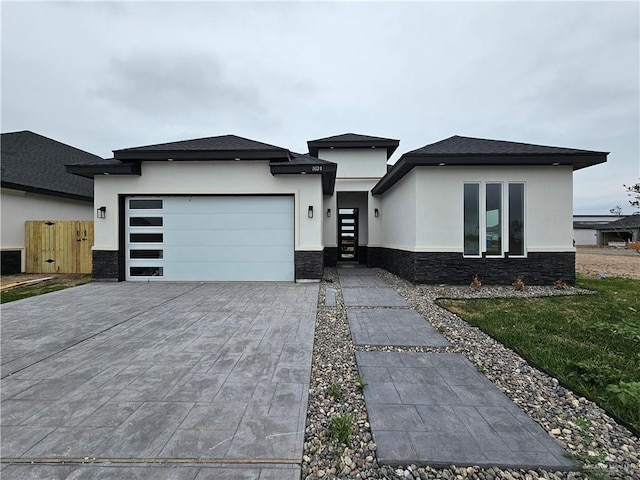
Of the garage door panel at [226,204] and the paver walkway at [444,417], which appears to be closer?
the paver walkway at [444,417]

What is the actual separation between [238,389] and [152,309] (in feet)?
12.3

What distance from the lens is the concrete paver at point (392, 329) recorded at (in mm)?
3824

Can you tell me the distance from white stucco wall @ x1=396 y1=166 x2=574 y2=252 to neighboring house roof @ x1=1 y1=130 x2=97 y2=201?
13044 millimetres

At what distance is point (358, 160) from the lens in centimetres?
1324

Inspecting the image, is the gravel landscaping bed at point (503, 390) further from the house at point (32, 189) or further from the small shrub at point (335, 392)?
the house at point (32, 189)

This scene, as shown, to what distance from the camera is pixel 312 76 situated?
1273cm

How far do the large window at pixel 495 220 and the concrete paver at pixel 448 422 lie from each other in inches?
214

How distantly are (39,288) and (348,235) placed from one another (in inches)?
467

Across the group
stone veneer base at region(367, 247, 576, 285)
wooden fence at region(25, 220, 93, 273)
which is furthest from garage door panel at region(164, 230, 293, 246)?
wooden fence at region(25, 220, 93, 273)

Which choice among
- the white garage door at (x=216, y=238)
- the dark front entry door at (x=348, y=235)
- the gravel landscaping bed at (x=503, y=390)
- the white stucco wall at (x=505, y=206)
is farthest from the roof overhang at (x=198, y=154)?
the dark front entry door at (x=348, y=235)

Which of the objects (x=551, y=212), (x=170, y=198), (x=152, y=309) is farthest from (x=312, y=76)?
(x=152, y=309)

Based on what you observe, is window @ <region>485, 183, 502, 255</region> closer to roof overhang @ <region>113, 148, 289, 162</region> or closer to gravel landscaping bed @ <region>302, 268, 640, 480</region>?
gravel landscaping bed @ <region>302, 268, 640, 480</region>

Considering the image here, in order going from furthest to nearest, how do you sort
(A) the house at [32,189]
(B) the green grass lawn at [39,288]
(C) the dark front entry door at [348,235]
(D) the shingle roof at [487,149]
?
(C) the dark front entry door at [348,235] → (A) the house at [32,189] → (D) the shingle roof at [487,149] → (B) the green grass lawn at [39,288]

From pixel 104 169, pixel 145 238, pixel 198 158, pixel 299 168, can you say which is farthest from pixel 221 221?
pixel 104 169
